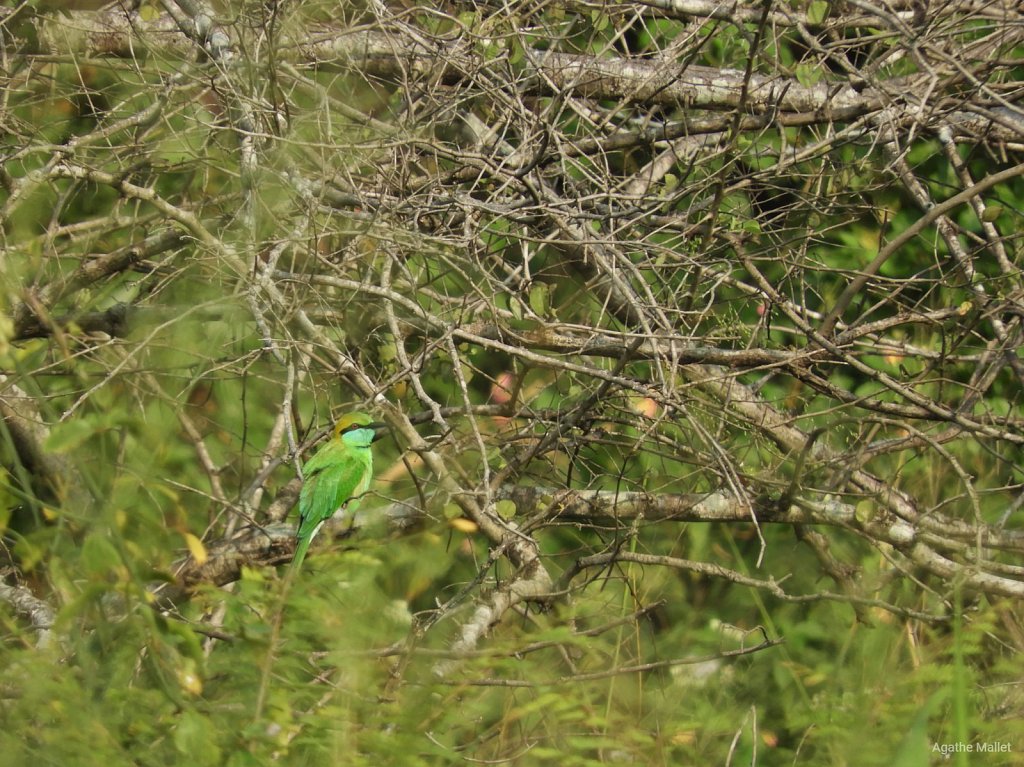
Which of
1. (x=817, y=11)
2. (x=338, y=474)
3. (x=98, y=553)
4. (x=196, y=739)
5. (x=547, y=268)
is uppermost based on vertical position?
(x=98, y=553)

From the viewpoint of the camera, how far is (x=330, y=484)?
3.86m

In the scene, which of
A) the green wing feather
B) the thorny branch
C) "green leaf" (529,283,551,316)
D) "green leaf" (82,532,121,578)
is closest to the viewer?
"green leaf" (82,532,121,578)

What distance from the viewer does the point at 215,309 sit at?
9.50ft

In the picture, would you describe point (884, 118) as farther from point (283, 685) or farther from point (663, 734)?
point (283, 685)

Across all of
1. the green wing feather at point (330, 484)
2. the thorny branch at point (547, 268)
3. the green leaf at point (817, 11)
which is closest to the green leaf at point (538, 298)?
the thorny branch at point (547, 268)

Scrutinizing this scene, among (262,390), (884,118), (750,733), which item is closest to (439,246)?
(262,390)

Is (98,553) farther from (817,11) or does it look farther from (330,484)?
(817,11)

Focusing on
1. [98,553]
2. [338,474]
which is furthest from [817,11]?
[98,553]

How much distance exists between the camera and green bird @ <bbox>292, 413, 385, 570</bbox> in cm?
361

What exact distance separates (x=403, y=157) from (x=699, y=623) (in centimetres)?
186

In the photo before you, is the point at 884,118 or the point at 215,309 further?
the point at 884,118

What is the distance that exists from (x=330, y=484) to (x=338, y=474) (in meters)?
0.07

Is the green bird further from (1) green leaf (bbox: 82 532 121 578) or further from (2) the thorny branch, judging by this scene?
(1) green leaf (bbox: 82 532 121 578)

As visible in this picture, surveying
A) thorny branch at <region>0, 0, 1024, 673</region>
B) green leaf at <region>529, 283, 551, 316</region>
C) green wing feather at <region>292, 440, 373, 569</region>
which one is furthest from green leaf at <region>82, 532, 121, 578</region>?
green leaf at <region>529, 283, 551, 316</region>
